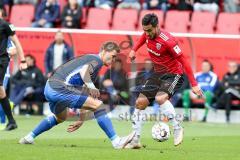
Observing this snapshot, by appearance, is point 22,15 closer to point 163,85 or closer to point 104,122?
point 163,85

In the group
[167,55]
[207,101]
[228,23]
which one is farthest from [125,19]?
[167,55]

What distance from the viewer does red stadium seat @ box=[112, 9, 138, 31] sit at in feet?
76.9

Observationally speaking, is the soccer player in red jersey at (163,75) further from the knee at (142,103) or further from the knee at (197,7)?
the knee at (197,7)

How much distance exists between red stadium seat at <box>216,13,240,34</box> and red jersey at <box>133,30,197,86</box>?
8.69 metres

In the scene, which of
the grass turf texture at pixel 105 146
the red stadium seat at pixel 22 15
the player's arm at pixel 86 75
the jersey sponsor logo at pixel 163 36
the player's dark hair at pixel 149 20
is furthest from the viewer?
the red stadium seat at pixel 22 15

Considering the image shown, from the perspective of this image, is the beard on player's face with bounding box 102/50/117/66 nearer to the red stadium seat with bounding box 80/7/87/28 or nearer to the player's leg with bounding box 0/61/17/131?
the player's leg with bounding box 0/61/17/131

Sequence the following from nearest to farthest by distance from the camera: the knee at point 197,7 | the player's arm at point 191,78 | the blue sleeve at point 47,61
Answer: the player's arm at point 191,78 < the blue sleeve at point 47,61 < the knee at point 197,7

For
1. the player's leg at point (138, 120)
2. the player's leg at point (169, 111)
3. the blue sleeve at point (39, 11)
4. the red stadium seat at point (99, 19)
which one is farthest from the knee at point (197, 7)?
the player's leg at point (138, 120)

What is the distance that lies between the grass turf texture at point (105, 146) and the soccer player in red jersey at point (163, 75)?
1.48 ft

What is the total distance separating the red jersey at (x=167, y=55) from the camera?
1333 centimetres

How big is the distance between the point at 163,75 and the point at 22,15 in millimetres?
11538

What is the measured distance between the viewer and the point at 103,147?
13.4 metres

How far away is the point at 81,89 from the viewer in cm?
1302

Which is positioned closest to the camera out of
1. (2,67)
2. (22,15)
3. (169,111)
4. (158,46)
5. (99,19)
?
(158,46)
